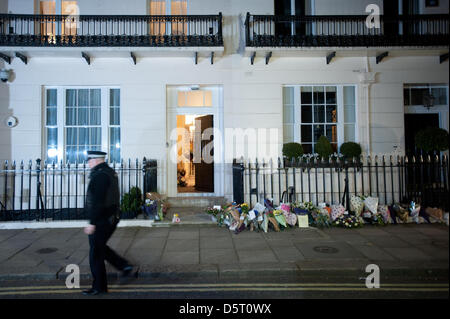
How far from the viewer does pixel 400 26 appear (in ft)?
33.2

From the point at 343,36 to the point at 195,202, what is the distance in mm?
6819

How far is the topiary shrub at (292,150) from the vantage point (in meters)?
9.02

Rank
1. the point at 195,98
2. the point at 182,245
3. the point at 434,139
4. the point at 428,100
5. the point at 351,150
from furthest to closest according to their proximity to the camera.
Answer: the point at 195,98 < the point at 428,100 < the point at 351,150 < the point at 434,139 < the point at 182,245

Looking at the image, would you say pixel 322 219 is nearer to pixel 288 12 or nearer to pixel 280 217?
pixel 280 217

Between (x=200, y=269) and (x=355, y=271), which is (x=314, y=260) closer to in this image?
(x=355, y=271)

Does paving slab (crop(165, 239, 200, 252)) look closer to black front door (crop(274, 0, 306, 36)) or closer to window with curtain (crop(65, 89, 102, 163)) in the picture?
window with curtain (crop(65, 89, 102, 163))

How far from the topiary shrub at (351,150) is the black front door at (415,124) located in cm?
Answer: 207

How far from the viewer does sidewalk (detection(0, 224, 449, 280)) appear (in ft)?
15.7

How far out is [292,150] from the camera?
9.02 m

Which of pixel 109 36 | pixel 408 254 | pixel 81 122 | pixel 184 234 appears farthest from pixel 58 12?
pixel 408 254

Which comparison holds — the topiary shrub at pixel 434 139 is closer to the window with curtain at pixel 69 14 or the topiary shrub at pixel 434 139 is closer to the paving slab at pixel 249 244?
the paving slab at pixel 249 244

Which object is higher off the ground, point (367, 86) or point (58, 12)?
point (58, 12)

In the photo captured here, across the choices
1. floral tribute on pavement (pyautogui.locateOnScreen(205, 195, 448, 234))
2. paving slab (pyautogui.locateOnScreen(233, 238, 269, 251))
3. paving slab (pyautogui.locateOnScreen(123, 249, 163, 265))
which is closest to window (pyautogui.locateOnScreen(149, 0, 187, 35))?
floral tribute on pavement (pyautogui.locateOnScreen(205, 195, 448, 234))

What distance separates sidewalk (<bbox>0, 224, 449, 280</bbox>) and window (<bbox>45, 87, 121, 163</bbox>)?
3246mm
